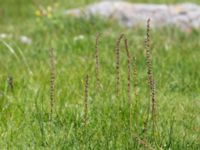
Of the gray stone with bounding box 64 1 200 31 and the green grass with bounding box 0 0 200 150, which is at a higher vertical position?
the gray stone with bounding box 64 1 200 31

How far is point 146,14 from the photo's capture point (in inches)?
428

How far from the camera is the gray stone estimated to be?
1044 centimetres

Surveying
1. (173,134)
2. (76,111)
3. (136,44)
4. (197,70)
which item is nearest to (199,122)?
(173,134)

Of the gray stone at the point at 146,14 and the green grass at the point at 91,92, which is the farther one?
the gray stone at the point at 146,14

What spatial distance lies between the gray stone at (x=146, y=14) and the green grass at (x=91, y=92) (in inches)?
12.4

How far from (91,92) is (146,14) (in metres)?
4.95

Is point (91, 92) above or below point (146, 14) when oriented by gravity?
below

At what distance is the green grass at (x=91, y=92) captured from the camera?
4672 mm

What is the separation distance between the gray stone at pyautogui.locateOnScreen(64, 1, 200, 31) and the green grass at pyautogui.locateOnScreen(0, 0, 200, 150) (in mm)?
315

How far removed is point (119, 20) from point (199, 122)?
5628 millimetres

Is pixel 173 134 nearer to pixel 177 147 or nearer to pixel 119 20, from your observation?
pixel 177 147

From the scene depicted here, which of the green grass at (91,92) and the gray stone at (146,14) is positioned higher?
the gray stone at (146,14)

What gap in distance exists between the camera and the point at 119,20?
10.8 m

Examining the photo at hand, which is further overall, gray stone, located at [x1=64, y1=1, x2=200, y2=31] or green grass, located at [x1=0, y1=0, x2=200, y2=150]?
gray stone, located at [x1=64, y1=1, x2=200, y2=31]
